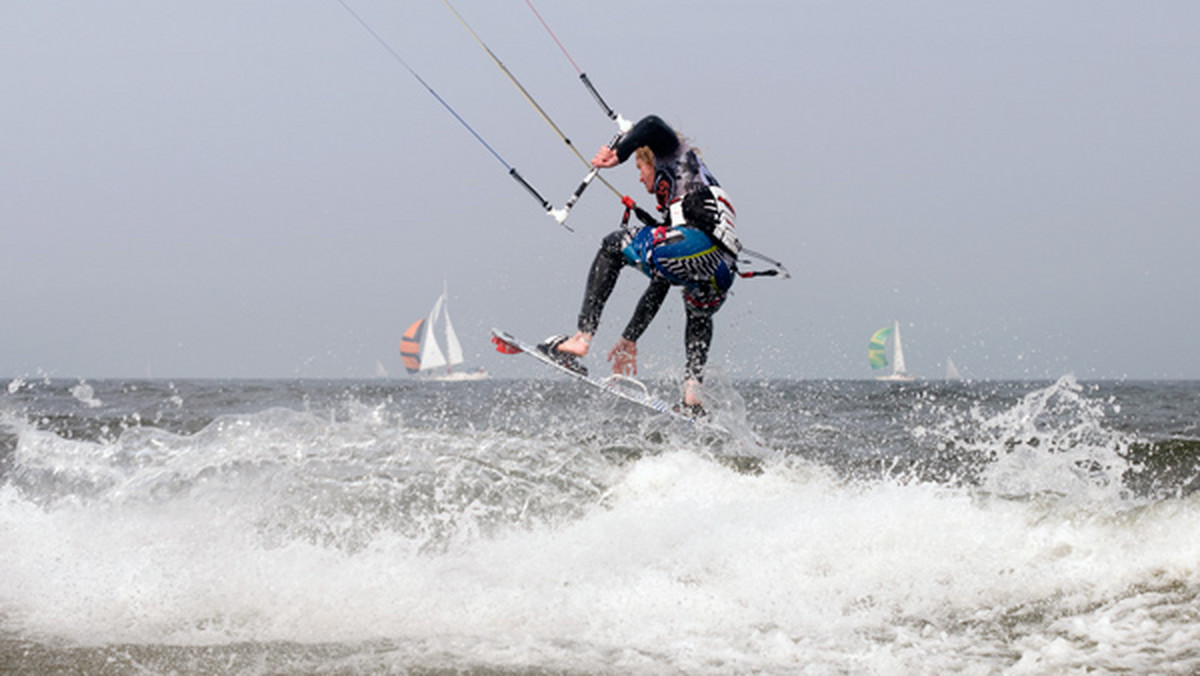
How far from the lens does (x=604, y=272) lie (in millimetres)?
7195

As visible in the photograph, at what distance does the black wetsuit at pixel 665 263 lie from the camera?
6.73 metres

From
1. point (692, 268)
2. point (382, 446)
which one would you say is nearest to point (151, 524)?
point (382, 446)

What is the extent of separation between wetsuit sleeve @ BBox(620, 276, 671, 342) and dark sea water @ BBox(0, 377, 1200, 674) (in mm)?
1147

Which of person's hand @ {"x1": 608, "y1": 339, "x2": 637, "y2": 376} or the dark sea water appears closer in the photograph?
the dark sea water

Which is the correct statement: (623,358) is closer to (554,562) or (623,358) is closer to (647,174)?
(647,174)

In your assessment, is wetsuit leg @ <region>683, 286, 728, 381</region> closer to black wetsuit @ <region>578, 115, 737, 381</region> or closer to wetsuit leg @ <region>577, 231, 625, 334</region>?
black wetsuit @ <region>578, 115, 737, 381</region>

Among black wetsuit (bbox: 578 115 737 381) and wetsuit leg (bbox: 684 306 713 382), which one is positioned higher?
black wetsuit (bbox: 578 115 737 381)

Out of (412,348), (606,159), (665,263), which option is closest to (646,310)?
(665,263)

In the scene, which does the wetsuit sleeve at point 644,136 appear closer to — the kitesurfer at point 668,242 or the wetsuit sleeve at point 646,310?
the kitesurfer at point 668,242

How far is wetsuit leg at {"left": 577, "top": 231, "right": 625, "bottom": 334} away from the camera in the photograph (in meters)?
7.17

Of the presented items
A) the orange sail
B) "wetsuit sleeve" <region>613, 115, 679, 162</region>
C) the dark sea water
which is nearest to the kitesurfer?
"wetsuit sleeve" <region>613, 115, 679, 162</region>

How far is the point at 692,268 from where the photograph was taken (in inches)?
273

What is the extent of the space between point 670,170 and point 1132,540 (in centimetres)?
404

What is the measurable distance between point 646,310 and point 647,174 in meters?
1.14
